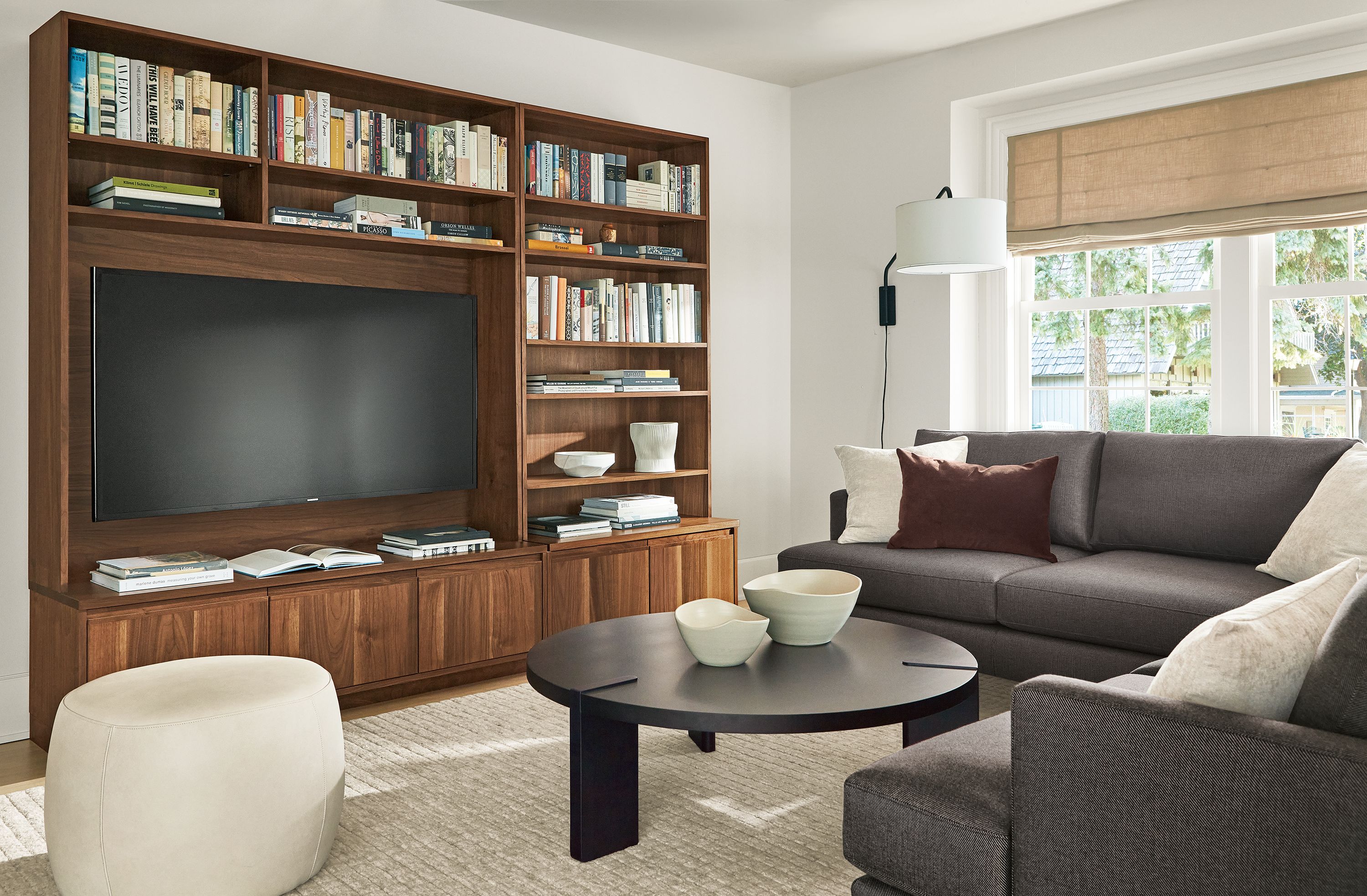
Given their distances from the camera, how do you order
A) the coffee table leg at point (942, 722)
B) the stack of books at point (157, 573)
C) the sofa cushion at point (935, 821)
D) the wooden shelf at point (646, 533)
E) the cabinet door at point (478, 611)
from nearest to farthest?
the sofa cushion at point (935, 821), the coffee table leg at point (942, 722), the stack of books at point (157, 573), the cabinet door at point (478, 611), the wooden shelf at point (646, 533)

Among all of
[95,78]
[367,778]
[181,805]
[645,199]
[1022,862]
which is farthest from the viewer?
[645,199]

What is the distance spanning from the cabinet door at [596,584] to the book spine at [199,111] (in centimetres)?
177

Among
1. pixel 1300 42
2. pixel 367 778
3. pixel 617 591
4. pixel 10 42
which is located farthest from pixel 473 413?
pixel 1300 42

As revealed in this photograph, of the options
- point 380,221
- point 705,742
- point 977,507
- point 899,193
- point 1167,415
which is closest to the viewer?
point 705,742

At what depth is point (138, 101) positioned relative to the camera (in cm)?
308

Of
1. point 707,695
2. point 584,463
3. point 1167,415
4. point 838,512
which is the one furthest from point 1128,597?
point 584,463

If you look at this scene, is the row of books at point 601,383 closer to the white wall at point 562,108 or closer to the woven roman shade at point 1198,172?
the white wall at point 562,108

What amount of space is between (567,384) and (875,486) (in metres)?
1.26

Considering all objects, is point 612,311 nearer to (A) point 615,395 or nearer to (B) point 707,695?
(A) point 615,395

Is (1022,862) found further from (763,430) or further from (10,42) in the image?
(763,430)

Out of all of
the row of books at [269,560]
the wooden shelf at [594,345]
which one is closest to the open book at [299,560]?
the row of books at [269,560]

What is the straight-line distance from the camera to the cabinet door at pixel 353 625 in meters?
3.21

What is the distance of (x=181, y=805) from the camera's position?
2.02 meters

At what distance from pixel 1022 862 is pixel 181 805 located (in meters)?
1.54
